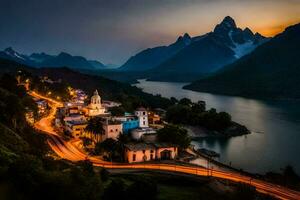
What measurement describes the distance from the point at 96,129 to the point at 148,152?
791cm

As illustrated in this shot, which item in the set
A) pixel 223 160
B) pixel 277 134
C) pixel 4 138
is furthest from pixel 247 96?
pixel 4 138

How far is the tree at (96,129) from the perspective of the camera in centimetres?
4328

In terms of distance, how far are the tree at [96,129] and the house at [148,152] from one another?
15.7ft

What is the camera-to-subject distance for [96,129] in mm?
43344

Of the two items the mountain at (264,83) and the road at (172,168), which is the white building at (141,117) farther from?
the mountain at (264,83)

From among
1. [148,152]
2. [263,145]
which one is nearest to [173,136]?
[148,152]

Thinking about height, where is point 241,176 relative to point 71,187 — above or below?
below

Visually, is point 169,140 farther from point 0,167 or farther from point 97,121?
point 0,167

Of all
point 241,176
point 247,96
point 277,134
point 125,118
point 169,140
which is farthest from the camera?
point 247,96

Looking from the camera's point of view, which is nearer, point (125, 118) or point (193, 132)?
point (125, 118)

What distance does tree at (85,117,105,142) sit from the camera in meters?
43.3

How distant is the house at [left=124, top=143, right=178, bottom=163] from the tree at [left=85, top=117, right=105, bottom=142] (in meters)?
4.77

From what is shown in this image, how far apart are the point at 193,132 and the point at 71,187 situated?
4951 centimetres

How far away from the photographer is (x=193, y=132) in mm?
66250
